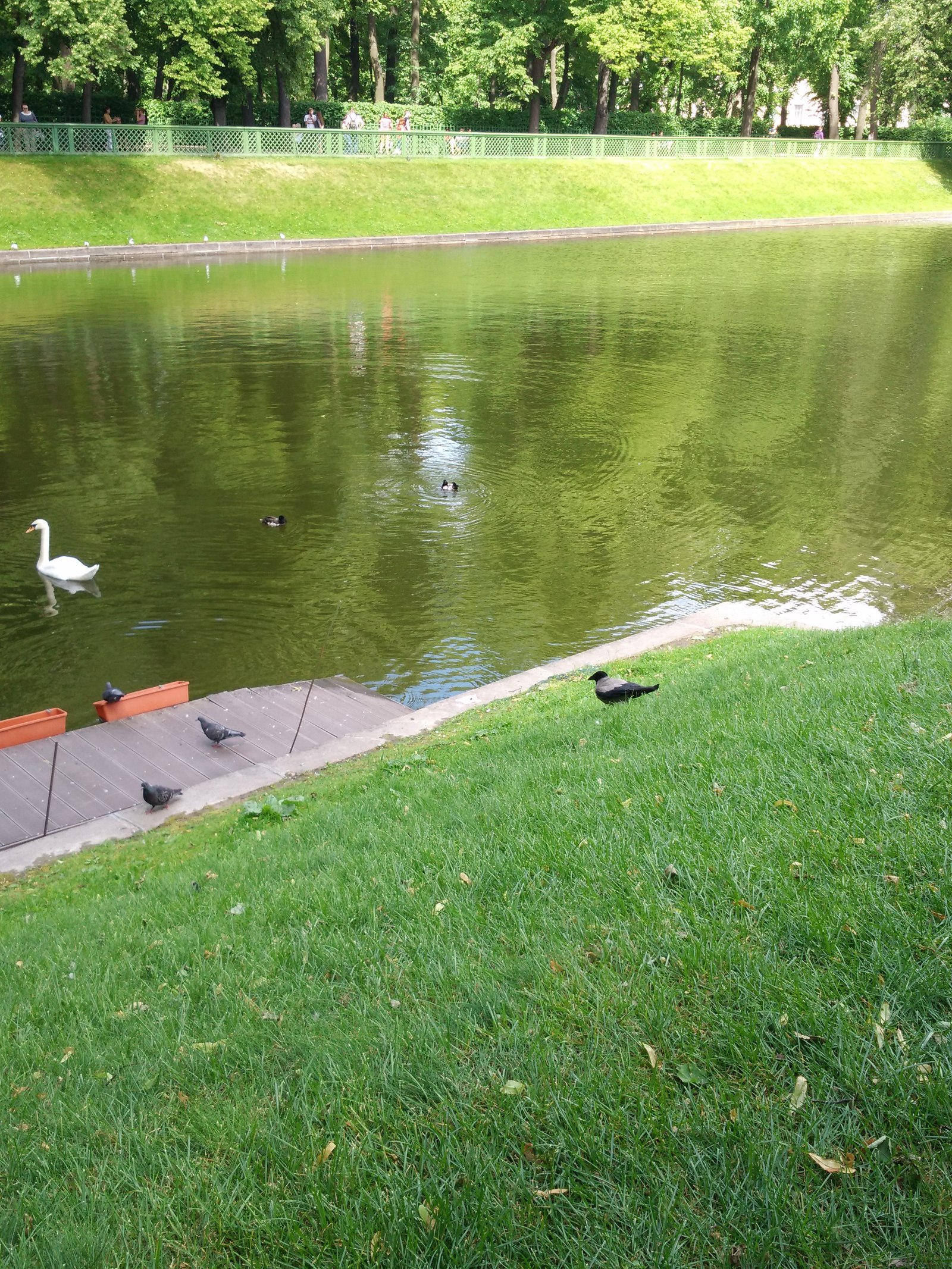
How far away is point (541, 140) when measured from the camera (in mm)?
52031

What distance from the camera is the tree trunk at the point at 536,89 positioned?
57.3 m

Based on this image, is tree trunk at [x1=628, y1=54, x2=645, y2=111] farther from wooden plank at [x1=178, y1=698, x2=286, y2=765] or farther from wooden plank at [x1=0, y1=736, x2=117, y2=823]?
wooden plank at [x1=0, y1=736, x2=117, y2=823]

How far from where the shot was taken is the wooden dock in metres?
8.01

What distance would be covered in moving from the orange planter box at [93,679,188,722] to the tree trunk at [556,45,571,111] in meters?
60.2

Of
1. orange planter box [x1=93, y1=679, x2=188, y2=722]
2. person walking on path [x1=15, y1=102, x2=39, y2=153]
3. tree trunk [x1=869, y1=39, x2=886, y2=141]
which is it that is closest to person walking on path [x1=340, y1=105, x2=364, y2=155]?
person walking on path [x1=15, y1=102, x2=39, y2=153]

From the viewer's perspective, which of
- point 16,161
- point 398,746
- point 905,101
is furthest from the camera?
point 905,101

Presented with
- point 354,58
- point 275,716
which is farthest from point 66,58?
point 275,716

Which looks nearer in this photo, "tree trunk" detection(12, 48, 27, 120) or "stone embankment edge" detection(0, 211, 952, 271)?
"stone embankment edge" detection(0, 211, 952, 271)

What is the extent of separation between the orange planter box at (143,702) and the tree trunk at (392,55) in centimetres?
5783

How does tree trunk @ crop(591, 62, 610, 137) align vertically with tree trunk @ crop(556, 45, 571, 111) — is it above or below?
below

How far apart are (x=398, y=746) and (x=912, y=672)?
13.2 feet

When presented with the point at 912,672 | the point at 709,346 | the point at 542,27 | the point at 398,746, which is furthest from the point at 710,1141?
the point at 542,27

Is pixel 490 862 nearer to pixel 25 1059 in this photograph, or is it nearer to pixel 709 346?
pixel 25 1059

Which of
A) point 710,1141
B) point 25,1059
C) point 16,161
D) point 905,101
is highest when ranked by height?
point 905,101
